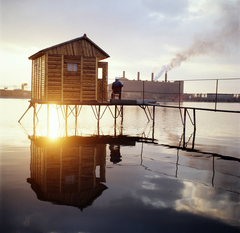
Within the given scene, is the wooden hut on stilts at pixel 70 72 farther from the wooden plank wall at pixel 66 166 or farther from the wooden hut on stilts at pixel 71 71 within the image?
the wooden plank wall at pixel 66 166

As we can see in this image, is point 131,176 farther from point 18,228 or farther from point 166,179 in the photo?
point 18,228

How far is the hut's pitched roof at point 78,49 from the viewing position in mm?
18156

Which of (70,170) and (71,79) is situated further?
(71,79)

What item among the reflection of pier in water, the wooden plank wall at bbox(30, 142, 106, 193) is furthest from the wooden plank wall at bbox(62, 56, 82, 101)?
the wooden plank wall at bbox(30, 142, 106, 193)

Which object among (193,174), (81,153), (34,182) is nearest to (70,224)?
(34,182)

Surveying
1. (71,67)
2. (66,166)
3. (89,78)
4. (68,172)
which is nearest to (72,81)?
(71,67)

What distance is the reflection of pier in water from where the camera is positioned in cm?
585

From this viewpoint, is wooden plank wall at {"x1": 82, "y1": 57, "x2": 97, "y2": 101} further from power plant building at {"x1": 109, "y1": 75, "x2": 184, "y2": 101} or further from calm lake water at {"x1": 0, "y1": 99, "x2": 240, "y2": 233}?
power plant building at {"x1": 109, "y1": 75, "x2": 184, "y2": 101}

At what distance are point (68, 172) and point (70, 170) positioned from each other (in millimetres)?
204

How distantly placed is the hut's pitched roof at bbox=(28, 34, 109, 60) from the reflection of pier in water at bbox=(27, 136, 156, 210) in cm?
783

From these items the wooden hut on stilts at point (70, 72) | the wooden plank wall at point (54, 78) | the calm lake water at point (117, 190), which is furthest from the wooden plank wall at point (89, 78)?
the calm lake water at point (117, 190)

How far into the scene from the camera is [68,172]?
755cm

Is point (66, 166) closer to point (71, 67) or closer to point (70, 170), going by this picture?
point (70, 170)

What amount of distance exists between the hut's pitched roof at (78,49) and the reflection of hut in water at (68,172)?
27.8ft
